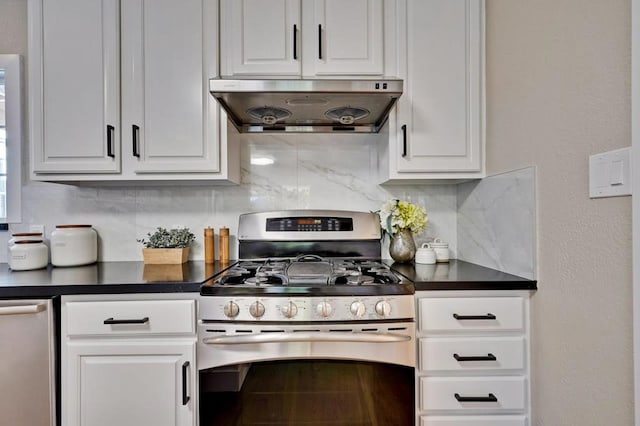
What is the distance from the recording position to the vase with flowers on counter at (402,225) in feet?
5.48

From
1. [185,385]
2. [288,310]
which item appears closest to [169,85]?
[288,310]

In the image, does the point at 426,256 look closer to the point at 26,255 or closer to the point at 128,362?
the point at 128,362

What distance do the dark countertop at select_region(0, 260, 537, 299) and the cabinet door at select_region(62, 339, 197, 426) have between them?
8.3 inches

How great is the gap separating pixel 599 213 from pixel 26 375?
195cm

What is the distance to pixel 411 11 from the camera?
1501 millimetres

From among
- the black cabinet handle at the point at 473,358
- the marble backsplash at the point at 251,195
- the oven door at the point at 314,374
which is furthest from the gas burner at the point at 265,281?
the black cabinet handle at the point at 473,358

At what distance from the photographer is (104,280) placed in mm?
1273

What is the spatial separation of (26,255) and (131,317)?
82 centimetres

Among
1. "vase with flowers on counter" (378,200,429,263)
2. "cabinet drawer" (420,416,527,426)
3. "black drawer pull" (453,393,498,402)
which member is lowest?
"cabinet drawer" (420,416,527,426)

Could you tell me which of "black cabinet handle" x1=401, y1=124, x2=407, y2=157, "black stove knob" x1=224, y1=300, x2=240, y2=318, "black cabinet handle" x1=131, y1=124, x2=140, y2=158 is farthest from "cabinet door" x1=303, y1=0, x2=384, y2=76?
"black stove knob" x1=224, y1=300, x2=240, y2=318

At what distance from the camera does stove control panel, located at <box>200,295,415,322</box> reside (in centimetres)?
115

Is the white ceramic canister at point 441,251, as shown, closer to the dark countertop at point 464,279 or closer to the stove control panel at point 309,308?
the dark countertop at point 464,279

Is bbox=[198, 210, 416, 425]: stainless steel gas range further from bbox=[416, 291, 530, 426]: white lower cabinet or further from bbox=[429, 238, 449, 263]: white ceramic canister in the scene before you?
bbox=[429, 238, 449, 263]: white ceramic canister

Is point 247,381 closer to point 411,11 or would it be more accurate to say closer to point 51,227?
point 51,227
